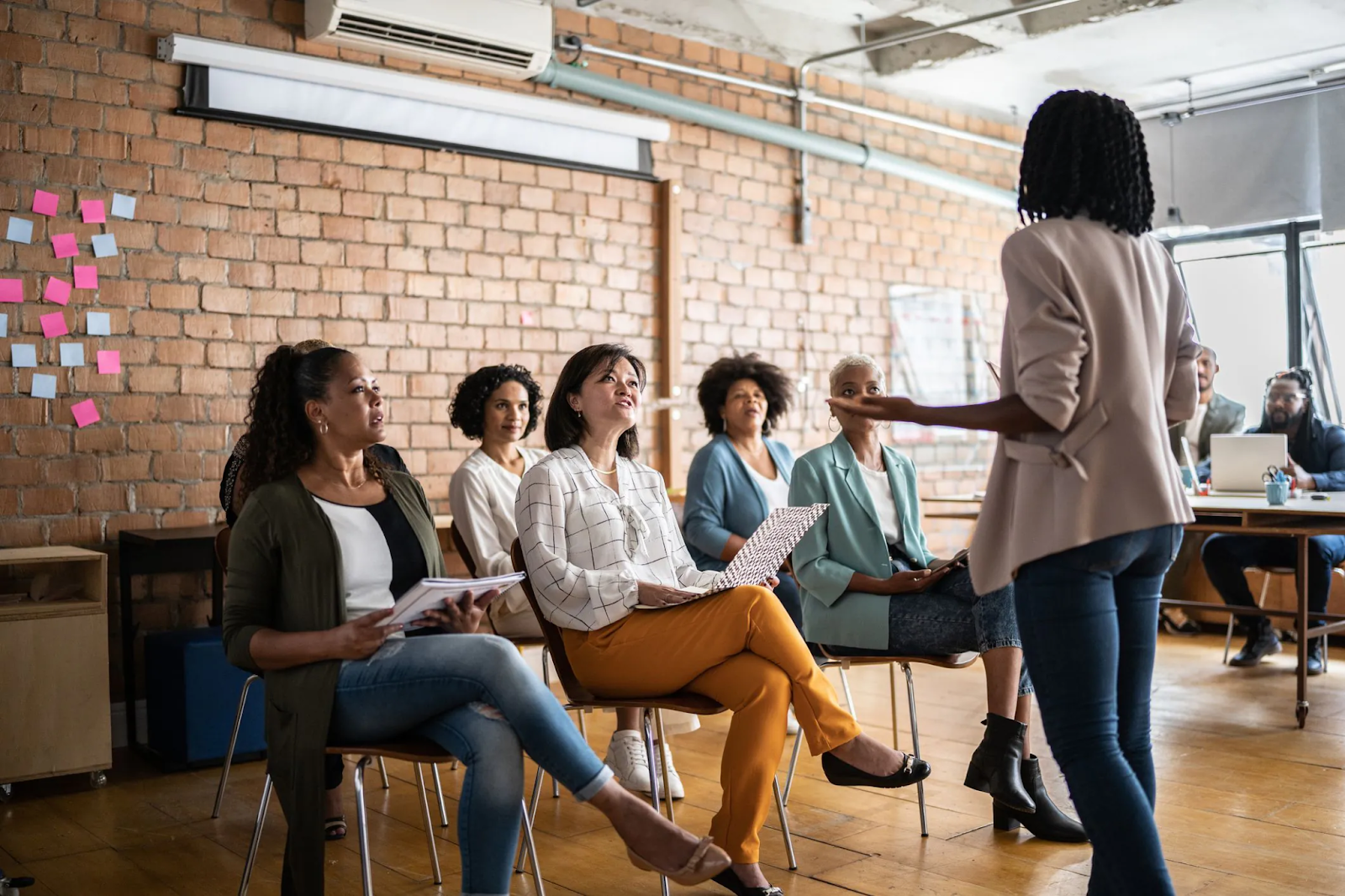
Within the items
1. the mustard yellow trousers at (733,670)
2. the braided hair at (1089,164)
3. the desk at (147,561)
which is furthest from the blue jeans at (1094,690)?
the desk at (147,561)

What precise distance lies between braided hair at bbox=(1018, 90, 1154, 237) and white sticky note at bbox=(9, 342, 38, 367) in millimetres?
3428

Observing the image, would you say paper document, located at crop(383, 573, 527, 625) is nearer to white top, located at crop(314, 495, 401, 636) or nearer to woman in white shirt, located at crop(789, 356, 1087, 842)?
white top, located at crop(314, 495, 401, 636)

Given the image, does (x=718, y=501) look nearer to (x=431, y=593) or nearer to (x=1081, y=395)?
(x=431, y=593)

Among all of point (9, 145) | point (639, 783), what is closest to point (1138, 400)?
point (639, 783)

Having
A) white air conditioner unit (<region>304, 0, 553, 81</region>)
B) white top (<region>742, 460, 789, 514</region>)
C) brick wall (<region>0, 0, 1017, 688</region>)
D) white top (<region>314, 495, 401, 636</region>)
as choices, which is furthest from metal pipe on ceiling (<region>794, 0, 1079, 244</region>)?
white top (<region>314, 495, 401, 636</region>)

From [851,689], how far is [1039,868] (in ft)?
7.36

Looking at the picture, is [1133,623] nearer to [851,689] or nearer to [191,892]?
[191,892]

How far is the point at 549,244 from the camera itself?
5293 millimetres

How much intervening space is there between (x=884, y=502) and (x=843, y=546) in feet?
0.72

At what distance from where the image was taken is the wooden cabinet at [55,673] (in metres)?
3.51

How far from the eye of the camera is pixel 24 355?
13.0 feet

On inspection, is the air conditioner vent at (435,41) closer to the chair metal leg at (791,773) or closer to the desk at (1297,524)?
the chair metal leg at (791,773)

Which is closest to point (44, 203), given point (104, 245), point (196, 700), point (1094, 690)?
point (104, 245)

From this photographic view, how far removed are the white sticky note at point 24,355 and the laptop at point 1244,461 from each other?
453 centimetres
